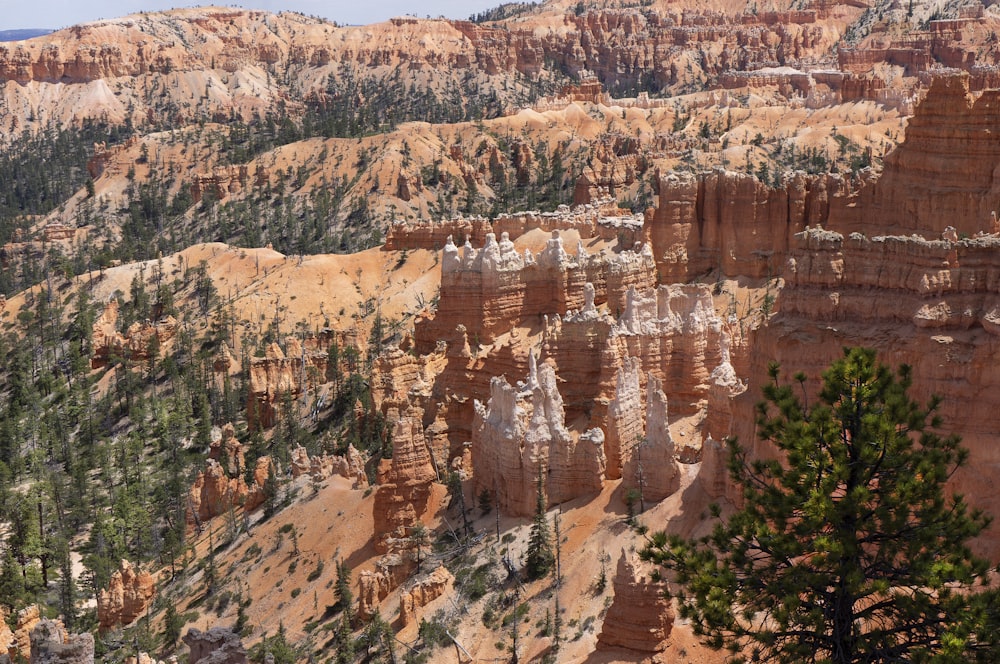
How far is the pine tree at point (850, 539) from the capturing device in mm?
18547

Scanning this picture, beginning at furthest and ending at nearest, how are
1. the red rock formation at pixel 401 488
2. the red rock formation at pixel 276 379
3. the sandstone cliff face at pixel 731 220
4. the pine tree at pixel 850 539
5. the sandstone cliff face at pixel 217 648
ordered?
1. the red rock formation at pixel 276 379
2. the sandstone cliff face at pixel 731 220
3. the red rock formation at pixel 401 488
4. the sandstone cliff face at pixel 217 648
5. the pine tree at pixel 850 539

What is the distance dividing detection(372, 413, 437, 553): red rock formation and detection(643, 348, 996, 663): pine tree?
23.6m

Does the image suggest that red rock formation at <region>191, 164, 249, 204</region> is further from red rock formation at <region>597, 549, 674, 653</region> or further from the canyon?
red rock formation at <region>597, 549, 674, 653</region>

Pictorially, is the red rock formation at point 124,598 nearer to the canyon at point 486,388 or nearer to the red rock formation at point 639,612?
the canyon at point 486,388

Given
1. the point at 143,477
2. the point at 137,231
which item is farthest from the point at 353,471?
the point at 137,231

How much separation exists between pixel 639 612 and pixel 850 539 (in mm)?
11337

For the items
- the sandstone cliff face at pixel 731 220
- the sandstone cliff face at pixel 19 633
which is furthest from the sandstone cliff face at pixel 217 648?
the sandstone cliff face at pixel 731 220

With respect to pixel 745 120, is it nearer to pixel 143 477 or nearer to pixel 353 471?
pixel 143 477

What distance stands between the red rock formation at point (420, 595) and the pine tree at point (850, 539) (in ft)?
59.6

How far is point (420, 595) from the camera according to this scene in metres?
37.1

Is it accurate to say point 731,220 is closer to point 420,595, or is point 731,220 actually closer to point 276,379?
point 276,379

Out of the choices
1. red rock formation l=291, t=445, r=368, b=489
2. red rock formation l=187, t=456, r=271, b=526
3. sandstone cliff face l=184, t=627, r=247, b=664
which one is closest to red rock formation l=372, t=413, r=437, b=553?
red rock formation l=291, t=445, r=368, b=489

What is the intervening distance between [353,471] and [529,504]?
13859mm

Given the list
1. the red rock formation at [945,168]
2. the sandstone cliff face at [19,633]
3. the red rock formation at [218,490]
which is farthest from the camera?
the red rock formation at [218,490]
